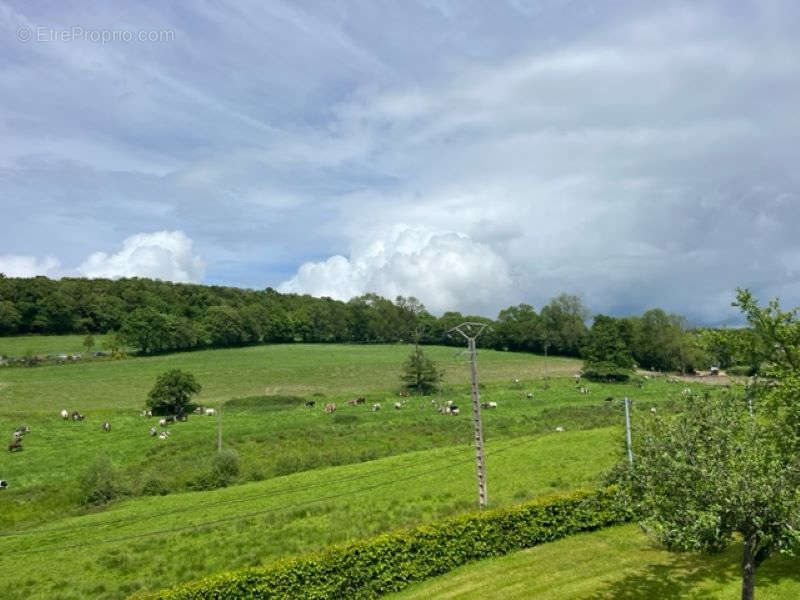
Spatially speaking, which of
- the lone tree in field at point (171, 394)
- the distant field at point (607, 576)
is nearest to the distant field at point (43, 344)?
the lone tree in field at point (171, 394)

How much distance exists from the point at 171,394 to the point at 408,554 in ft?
206

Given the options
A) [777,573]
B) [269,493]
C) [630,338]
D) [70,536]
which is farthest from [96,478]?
[630,338]

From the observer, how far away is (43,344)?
440ft

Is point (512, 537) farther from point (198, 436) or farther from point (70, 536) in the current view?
point (198, 436)

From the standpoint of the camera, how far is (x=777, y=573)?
842 inches

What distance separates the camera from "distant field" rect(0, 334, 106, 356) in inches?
4953

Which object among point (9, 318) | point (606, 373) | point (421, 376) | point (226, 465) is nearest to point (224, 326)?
point (9, 318)

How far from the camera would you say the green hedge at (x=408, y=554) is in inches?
842

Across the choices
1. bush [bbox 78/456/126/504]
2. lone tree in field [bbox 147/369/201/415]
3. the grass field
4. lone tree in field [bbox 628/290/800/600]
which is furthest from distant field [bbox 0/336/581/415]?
lone tree in field [bbox 628/290/800/600]

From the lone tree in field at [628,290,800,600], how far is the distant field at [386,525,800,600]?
18.5 feet

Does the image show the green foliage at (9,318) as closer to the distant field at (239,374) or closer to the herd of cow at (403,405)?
the distant field at (239,374)

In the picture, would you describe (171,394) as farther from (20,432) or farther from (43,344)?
(43,344)

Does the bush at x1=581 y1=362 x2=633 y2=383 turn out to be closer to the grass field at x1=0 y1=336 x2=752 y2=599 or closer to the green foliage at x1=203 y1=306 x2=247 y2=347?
the grass field at x1=0 y1=336 x2=752 y2=599

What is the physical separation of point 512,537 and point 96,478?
35.7 m
